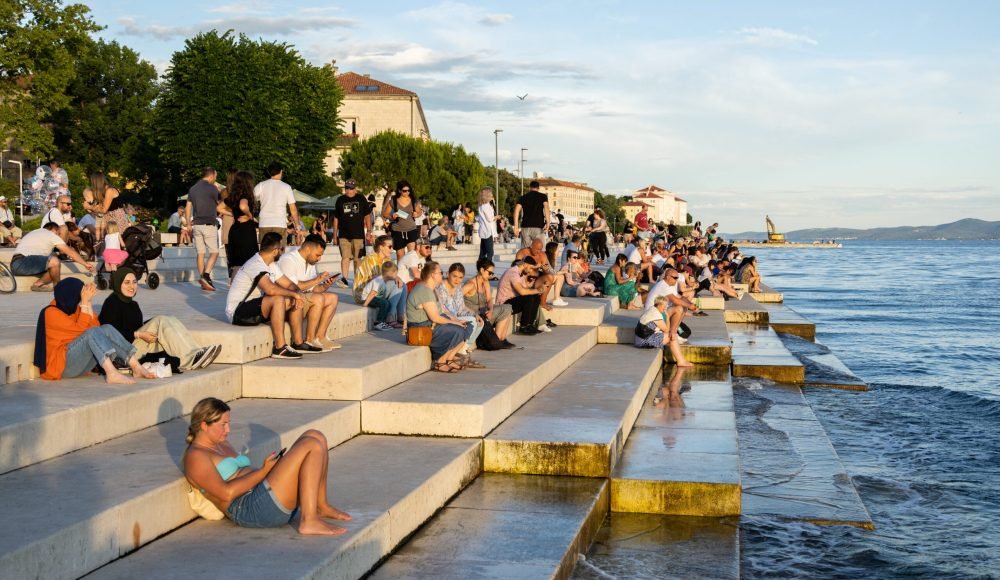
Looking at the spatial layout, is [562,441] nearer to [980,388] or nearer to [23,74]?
[980,388]

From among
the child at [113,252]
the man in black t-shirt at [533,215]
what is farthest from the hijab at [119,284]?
the man in black t-shirt at [533,215]

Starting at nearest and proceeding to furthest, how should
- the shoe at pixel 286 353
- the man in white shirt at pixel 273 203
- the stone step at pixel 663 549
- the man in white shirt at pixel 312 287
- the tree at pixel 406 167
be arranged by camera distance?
the stone step at pixel 663 549 → the shoe at pixel 286 353 → the man in white shirt at pixel 312 287 → the man in white shirt at pixel 273 203 → the tree at pixel 406 167

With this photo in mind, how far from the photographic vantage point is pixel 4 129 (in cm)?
3628

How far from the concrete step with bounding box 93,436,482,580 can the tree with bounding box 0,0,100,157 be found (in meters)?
35.3

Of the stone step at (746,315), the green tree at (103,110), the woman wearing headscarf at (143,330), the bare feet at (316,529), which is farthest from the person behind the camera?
the green tree at (103,110)

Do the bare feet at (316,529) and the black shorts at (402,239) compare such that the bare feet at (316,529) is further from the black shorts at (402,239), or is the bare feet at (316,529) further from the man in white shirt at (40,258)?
the black shorts at (402,239)

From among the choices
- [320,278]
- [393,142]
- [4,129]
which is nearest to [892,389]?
[320,278]

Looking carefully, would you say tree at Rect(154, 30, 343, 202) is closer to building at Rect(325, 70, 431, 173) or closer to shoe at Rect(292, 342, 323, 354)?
shoe at Rect(292, 342, 323, 354)

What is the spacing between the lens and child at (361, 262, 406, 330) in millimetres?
10945

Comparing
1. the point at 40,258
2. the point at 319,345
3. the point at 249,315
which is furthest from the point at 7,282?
the point at 319,345

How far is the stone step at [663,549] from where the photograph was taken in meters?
5.76

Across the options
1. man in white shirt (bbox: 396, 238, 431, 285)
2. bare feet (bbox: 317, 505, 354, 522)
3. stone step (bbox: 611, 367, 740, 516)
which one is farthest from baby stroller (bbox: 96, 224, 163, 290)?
bare feet (bbox: 317, 505, 354, 522)

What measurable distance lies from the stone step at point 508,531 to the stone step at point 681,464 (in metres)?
0.31

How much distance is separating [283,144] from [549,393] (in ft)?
123
